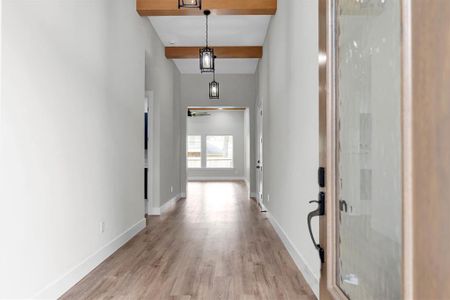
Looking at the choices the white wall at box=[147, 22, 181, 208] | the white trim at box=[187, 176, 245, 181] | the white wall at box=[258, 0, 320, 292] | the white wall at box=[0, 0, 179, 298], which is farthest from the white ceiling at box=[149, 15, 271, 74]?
the white trim at box=[187, 176, 245, 181]

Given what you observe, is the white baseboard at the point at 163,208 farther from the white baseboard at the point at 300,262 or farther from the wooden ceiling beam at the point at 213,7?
the wooden ceiling beam at the point at 213,7

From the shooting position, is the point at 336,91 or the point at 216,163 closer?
the point at 336,91

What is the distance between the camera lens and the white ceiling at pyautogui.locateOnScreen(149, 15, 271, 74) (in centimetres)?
545

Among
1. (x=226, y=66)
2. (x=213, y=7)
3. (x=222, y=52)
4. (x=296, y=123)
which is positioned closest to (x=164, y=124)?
(x=222, y=52)

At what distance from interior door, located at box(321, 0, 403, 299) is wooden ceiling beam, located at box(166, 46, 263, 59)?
A: 5720mm

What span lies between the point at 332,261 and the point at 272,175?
400cm

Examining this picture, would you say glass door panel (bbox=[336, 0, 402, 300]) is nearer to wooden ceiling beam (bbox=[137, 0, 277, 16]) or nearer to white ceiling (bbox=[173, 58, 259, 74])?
wooden ceiling beam (bbox=[137, 0, 277, 16])

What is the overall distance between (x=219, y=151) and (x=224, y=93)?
21.1 ft

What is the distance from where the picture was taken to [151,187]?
241 inches

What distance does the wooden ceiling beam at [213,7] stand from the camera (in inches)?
184

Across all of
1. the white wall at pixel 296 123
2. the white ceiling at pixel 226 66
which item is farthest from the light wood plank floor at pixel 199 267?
the white ceiling at pixel 226 66

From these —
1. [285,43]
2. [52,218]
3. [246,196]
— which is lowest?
[246,196]

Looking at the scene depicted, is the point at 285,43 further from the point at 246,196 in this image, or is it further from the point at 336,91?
the point at 246,196

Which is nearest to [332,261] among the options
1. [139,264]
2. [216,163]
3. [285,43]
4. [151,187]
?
[139,264]
